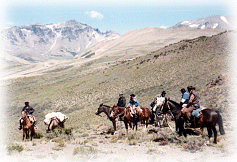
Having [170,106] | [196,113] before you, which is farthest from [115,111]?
[196,113]

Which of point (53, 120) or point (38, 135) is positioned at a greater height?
point (53, 120)

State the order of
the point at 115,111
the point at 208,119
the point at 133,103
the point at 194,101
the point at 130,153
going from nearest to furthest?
the point at 130,153, the point at 208,119, the point at 194,101, the point at 115,111, the point at 133,103

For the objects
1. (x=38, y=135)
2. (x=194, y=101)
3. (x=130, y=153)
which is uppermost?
(x=194, y=101)

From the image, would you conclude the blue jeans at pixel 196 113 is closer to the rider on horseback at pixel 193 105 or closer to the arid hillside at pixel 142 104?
the rider on horseback at pixel 193 105

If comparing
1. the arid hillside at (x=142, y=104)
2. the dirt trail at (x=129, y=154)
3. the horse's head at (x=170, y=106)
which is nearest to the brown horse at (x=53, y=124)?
the arid hillside at (x=142, y=104)

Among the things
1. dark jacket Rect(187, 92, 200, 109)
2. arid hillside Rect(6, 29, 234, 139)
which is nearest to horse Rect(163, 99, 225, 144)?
dark jacket Rect(187, 92, 200, 109)

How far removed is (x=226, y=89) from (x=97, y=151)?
21.8m

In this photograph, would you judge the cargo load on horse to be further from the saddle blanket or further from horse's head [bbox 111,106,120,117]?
horse's head [bbox 111,106,120,117]

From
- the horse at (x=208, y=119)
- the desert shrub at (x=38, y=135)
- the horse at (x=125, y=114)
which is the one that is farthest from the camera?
the desert shrub at (x=38, y=135)

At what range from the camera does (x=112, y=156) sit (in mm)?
10445

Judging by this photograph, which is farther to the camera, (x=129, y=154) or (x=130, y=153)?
(x=130, y=153)

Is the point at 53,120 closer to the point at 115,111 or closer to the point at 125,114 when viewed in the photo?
the point at 115,111

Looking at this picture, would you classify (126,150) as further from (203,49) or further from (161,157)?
(203,49)

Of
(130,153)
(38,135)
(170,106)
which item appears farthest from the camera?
(38,135)
